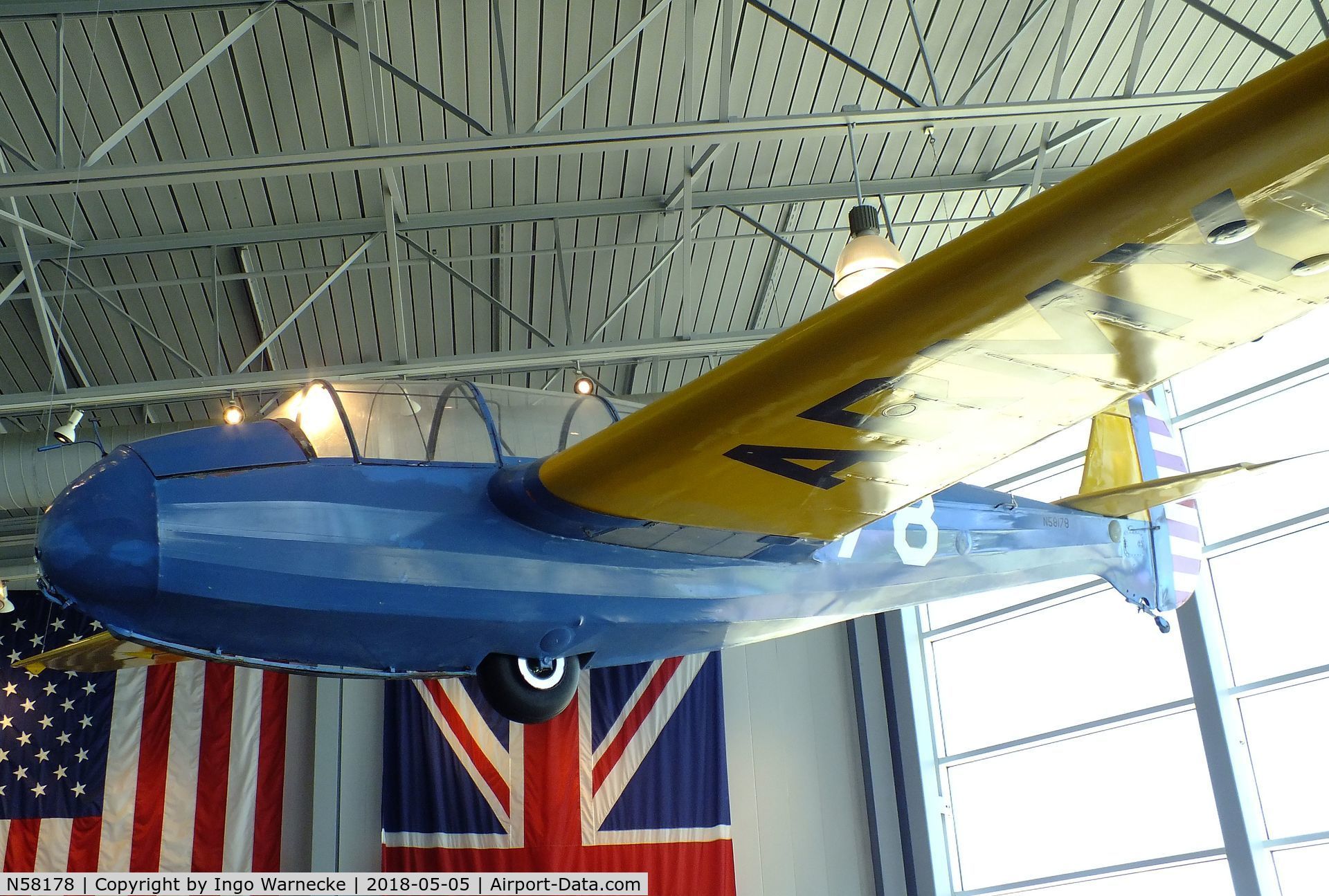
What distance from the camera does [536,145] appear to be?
6.50 m

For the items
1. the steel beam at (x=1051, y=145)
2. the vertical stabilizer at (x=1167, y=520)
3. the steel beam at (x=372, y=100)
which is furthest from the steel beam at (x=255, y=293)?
the vertical stabilizer at (x=1167, y=520)

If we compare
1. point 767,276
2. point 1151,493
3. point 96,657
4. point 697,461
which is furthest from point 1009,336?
point 767,276

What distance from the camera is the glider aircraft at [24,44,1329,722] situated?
9.84ft

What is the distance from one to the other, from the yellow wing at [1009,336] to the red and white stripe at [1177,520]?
13.3ft

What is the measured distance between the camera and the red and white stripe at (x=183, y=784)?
12.1 metres

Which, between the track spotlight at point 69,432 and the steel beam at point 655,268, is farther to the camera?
the steel beam at point 655,268

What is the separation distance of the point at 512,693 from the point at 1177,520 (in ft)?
18.5

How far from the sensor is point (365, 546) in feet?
14.2

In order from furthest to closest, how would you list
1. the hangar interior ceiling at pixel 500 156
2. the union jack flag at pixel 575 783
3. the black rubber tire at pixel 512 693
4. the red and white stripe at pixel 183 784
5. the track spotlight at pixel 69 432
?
the red and white stripe at pixel 183 784, the union jack flag at pixel 575 783, the hangar interior ceiling at pixel 500 156, the track spotlight at pixel 69 432, the black rubber tire at pixel 512 693

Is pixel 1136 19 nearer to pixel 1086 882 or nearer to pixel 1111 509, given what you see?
pixel 1111 509

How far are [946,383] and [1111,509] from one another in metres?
3.60

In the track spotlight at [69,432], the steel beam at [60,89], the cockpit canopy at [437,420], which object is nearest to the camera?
the cockpit canopy at [437,420]

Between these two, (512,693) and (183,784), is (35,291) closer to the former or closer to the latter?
(512,693)

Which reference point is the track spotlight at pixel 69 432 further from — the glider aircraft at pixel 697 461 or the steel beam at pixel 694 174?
the steel beam at pixel 694 174
